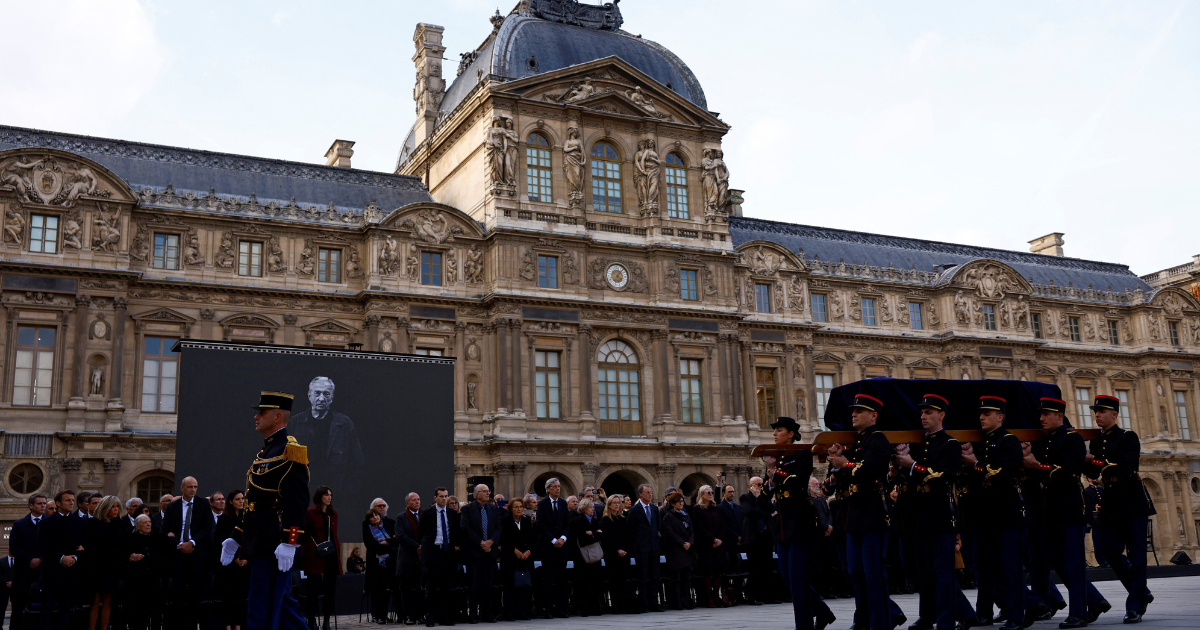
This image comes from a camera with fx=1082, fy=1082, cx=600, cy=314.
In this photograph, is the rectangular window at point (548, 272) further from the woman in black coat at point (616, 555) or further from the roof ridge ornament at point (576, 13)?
the woman in black coat at point (616, 555)

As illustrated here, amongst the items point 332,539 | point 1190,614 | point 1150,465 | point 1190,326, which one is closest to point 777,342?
point 1150,465

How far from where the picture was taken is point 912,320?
140 feet

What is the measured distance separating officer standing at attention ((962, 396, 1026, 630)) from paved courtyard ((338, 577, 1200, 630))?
2.61ft

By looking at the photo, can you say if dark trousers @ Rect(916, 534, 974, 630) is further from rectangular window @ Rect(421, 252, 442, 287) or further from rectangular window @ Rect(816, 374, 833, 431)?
rectangular window @ Rect(816, 374, 833, 431)

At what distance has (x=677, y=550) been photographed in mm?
17562

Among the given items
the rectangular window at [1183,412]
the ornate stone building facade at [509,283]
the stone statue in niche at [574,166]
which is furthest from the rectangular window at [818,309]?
the rectangular window at [1183,412]

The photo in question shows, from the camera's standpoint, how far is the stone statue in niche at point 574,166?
3506cm

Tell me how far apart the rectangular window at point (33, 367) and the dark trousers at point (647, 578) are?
18.7 meters

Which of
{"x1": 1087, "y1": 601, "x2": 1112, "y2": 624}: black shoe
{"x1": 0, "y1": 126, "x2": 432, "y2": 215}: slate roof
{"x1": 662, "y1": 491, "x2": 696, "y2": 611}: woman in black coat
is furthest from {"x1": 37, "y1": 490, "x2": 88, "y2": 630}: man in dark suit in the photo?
{"x1": 0, "y1": 126, "x2": 432, "y2": 215}: slate roof

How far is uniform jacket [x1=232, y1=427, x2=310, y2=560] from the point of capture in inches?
366

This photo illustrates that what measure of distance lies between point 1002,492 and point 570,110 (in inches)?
1062

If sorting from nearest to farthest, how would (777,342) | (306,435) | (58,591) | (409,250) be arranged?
(58,591) → (306,435) → (409,250) → (777,342)

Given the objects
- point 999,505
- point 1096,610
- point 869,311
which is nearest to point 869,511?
point 999,505

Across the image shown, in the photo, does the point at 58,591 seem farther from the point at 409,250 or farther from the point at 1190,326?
the point at 1190,326
